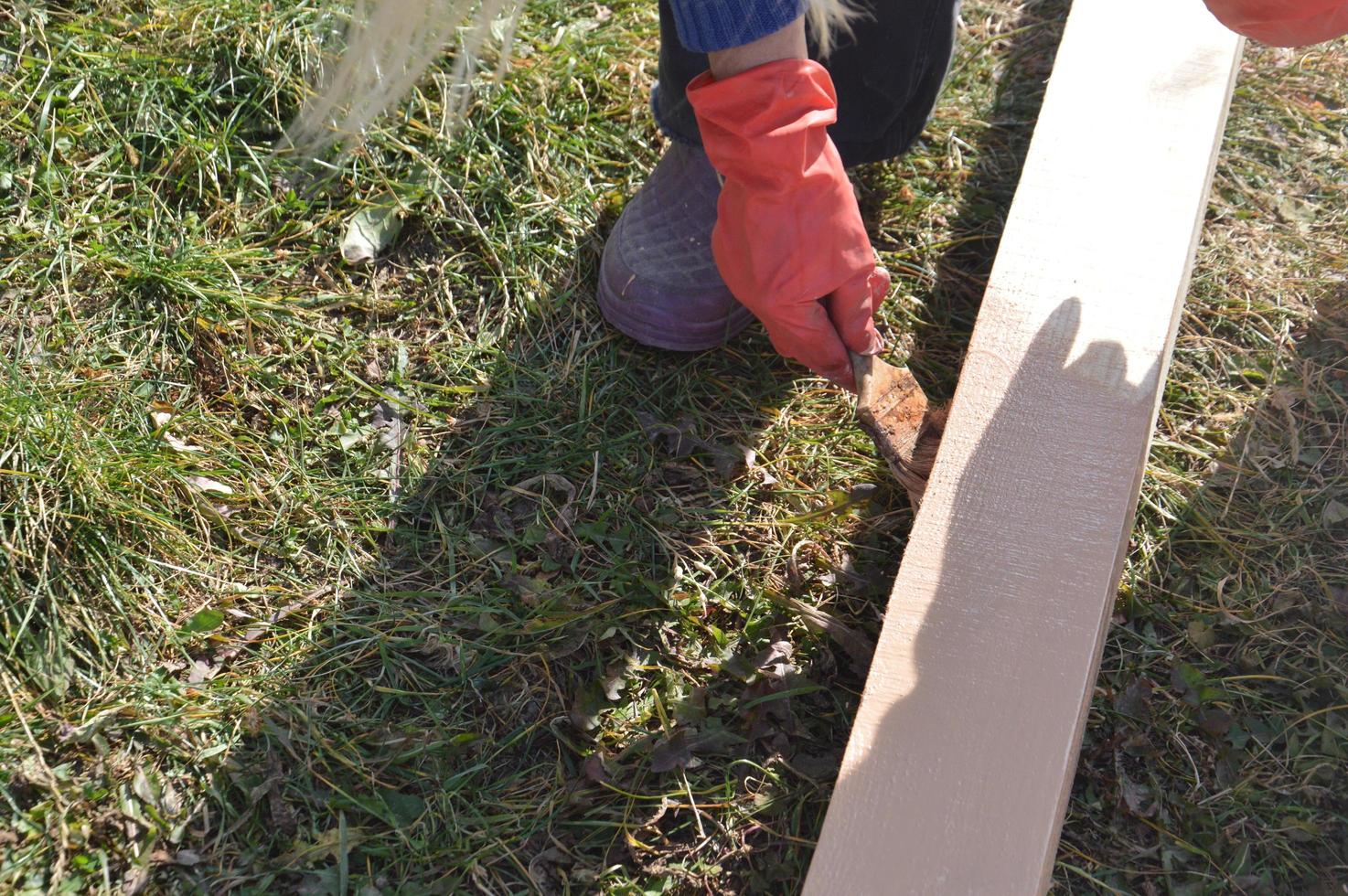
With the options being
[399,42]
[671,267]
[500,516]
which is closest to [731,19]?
[399,42]

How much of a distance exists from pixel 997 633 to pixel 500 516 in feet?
2.94

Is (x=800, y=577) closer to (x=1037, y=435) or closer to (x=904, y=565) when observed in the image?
(x=904, y=565)

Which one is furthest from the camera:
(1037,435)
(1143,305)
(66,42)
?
(66,42)

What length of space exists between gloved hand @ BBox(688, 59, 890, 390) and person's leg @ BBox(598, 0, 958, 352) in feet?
0.74

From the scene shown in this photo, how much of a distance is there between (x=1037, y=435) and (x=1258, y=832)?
73cm

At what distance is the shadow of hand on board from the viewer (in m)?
1.28

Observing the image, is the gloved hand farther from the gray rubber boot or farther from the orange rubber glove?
the orange rubber glove

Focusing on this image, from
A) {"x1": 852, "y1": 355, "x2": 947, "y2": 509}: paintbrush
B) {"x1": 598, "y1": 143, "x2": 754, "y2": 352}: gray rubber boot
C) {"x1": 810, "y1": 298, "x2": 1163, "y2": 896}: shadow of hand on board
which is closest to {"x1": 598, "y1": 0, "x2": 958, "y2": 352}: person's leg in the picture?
{"x1": 598, "y1": 143, "x2": 754, "y2": 352}: gray rubber boot

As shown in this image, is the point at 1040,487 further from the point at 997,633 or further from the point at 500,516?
the point at 500,516

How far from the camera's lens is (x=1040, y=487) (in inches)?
60.2

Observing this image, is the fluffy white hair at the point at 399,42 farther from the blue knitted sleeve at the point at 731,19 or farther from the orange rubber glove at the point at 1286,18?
the orange rubber glove at the point at 1286,18

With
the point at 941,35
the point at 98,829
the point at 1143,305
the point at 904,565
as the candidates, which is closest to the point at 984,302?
the point at 1143,305

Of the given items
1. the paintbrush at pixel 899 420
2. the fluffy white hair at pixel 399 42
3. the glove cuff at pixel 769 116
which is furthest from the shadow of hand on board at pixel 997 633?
the fluffy white hair at pixel 399 42

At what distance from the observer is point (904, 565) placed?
149 centimetres
